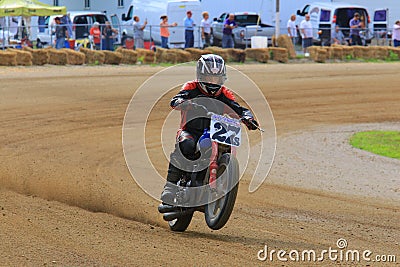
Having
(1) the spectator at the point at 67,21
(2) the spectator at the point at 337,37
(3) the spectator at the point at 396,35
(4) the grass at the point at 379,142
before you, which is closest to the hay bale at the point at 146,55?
(1) the spectator at the point at 67,21

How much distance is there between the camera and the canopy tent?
3256 centimetres

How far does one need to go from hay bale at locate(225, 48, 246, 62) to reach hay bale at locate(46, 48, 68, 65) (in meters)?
5.84

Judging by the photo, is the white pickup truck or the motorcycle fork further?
the white pickup truck

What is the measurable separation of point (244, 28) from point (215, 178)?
26.2 meters

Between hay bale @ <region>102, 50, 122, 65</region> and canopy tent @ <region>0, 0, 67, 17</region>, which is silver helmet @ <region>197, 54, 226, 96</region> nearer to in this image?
hay bale @ <region>102, 50, 122, 65</region>

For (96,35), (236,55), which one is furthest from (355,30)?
(96,35)

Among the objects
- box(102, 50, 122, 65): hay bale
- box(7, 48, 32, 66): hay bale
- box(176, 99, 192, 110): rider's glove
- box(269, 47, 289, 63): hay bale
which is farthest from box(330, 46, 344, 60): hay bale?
box(176, 99, 192, 110): rider's glove

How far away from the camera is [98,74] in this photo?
2431cm

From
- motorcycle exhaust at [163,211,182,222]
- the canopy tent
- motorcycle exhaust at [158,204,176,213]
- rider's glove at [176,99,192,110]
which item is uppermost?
the canopy tent

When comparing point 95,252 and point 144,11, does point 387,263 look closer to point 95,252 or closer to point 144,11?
point 95,252

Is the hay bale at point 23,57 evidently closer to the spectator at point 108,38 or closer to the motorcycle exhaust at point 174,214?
the spectator at point 108,38

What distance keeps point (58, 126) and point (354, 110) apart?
7421 millimetres

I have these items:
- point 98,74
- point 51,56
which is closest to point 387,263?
point 98,74

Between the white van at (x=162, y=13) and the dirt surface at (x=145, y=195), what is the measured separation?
10.6 m
